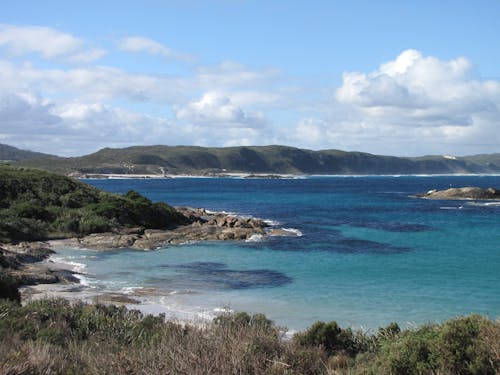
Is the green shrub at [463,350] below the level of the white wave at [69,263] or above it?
above

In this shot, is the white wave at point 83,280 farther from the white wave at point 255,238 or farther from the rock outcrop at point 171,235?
the white wave at point 255,238

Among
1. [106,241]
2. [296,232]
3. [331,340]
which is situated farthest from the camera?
[296,232]

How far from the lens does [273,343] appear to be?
7941 millimetres

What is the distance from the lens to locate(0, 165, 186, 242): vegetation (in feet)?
121

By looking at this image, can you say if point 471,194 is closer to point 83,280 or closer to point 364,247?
point 364,247

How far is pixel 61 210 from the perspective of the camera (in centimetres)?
4216

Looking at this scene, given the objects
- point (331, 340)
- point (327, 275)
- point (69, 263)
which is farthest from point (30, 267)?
point (331, 340)

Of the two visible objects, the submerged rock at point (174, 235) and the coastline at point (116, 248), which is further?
the submerged rock at point (174, 235)

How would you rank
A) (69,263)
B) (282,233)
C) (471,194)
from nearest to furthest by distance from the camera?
1. (69,263)
2. (282,233)
3. (471,194)

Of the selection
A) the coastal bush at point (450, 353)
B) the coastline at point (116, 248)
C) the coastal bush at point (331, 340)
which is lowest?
the coastline at point (116, 248)

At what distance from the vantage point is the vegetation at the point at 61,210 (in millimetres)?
36938

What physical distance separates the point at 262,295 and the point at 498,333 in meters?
14.2


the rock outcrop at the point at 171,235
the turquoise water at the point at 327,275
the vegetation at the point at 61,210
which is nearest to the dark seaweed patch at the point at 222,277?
the turquoise water at the point at 327,275

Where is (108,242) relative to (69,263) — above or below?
above
